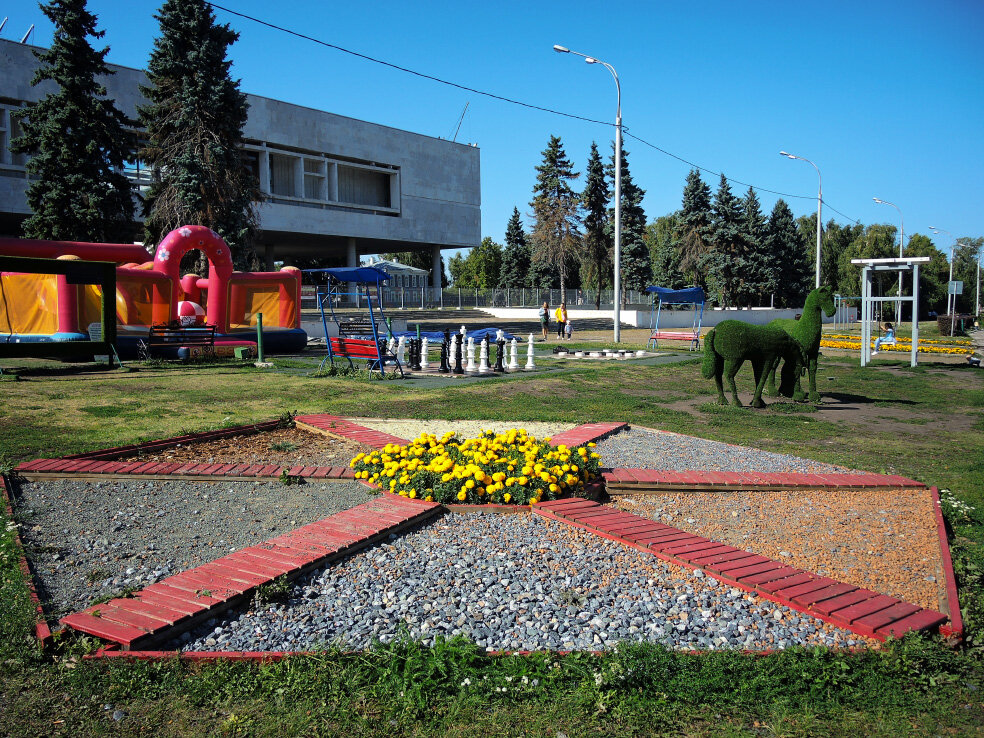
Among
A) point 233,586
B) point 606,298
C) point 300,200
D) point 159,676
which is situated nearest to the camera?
point 159,676

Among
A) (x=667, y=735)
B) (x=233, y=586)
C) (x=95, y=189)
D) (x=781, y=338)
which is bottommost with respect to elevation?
(x=667, y=735)

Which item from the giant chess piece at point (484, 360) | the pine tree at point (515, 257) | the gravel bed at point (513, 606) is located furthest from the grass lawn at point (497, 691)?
the pine tree at point (515, 257)

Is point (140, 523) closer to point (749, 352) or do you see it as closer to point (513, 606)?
point (513, 606)

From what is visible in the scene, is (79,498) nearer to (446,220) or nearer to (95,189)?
(95,189)

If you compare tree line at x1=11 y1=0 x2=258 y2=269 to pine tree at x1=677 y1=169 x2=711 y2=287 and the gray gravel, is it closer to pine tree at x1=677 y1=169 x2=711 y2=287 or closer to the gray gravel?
the gray gravel

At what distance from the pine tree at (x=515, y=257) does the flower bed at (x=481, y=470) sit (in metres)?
70.2

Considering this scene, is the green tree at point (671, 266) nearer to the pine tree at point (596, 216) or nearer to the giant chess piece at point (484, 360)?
the pine tree at point (596, 216)

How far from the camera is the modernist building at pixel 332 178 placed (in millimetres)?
35750

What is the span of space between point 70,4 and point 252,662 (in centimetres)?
3491

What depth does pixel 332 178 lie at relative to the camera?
159ft

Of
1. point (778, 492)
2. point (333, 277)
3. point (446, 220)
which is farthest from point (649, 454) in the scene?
point (446, 220)

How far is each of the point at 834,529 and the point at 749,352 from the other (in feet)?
20.0

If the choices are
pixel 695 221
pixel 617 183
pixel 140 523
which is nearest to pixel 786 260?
pixel 695 221

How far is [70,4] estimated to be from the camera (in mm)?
29391
